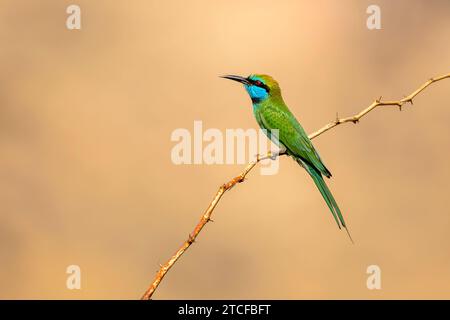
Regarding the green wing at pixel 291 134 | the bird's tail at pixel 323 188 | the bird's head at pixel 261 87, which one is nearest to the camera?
the bird's tail at pixel 323 188

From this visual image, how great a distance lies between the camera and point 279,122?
10.6 feet

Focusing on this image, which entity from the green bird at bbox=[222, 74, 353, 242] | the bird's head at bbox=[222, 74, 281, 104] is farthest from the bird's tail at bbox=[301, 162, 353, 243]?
the bird's head at bbox=[222, 74, 281, 104]

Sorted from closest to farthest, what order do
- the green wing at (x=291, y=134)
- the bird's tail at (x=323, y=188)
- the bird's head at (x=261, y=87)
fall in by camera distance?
the bird's tail at (x=323, y=188) → the green wing at (x=291, y=134) → the bird's head at (x=261, y=87)

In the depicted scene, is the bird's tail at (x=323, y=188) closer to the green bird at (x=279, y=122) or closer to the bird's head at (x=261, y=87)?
the green bird at (x=279, y=122)

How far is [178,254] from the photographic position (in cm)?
109

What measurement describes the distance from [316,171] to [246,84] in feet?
2.44

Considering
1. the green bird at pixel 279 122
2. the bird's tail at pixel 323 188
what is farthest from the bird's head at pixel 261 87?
the bird's tail at pixel 323 188

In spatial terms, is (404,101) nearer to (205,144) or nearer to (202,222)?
(202,222)

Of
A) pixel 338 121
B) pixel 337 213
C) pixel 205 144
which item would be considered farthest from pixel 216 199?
pixel 205 144

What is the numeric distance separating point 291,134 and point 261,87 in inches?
13.9

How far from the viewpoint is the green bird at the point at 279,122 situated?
2885 millimetres

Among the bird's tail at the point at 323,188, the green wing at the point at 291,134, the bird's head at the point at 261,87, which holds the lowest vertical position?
the bird's tail at the point at 323,188

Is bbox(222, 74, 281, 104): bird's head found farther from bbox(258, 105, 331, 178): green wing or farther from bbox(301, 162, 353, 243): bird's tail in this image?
bbox(301, 162, 353, 243): bird's tail

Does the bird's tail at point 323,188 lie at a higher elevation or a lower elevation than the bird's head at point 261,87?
lower
